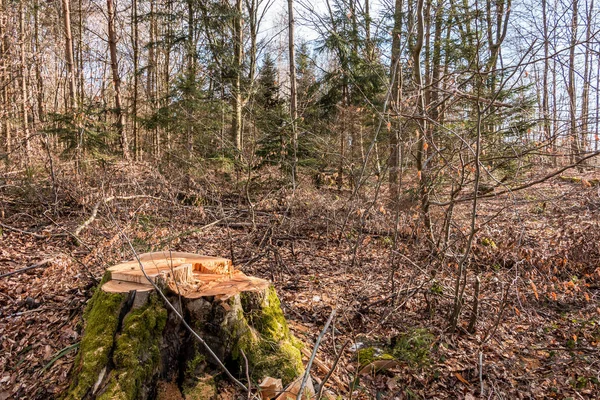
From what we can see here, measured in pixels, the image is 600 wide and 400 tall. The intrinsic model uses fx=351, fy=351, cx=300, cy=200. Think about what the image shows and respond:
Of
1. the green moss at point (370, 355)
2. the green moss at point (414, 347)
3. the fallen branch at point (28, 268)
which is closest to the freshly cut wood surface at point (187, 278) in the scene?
the green moss at point (370, 355)

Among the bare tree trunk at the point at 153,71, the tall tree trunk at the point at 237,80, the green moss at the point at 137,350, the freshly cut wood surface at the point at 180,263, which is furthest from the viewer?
the bare tree trunk at the point at 153,71

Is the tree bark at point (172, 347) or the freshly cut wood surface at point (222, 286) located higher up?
the freshly cut wood surface at point (222, 286)

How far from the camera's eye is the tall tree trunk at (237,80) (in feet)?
35.0

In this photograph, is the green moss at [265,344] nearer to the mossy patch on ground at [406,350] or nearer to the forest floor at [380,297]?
the forest floor at [380,297]

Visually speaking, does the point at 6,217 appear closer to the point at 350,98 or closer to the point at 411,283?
the point at 411,283

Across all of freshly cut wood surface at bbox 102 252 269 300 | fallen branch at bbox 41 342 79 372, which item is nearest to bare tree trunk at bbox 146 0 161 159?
fallen branch at bbox 41 342 79 372

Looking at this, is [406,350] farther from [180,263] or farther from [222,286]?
[180,263]

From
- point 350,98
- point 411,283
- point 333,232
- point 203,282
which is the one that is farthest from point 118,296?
point 350,98

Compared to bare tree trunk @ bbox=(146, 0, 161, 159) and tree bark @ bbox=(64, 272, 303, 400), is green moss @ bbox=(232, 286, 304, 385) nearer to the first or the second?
tree bark @ bbox=(64, 272, 303, 400)

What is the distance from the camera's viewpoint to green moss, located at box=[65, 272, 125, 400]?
221 cm

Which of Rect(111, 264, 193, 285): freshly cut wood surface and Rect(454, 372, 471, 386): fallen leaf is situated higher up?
Rect(111, 264, 193, 285): freshly cut wood surface

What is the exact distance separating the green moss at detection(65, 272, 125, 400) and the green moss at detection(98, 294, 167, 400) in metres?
0.10

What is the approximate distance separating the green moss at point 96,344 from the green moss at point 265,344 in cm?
83

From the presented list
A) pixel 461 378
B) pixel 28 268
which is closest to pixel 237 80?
pixel 28 268
